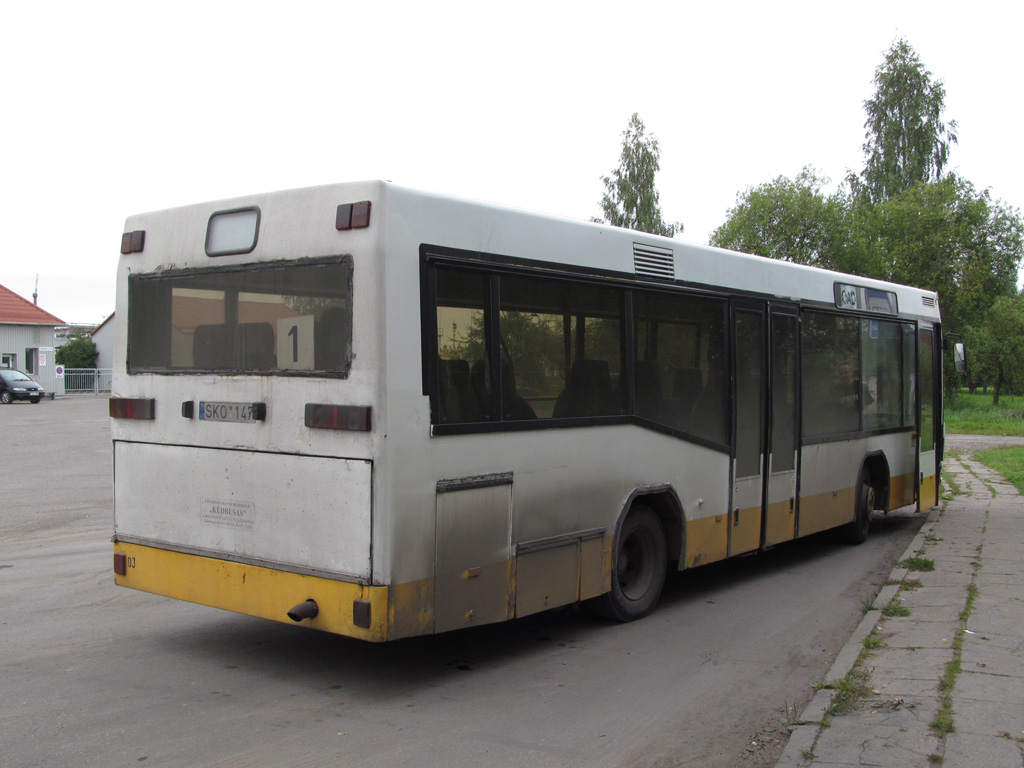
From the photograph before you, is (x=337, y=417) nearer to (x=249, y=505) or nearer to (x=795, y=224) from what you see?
(x=249, y=505)

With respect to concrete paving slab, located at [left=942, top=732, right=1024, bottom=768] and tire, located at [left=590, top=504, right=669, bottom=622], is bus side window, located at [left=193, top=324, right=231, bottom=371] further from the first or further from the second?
concrete paving slab, located at [left=942, top=732, right=1024, bottom=768]

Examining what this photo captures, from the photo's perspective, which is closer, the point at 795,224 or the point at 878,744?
the point at 878,744

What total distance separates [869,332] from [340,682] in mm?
8036

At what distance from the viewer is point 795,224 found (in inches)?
1906

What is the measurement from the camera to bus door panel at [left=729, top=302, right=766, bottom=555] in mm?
8523

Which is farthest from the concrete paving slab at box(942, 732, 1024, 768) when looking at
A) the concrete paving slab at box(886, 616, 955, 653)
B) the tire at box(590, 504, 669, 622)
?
the tire at box(590, 504, 669, 622)

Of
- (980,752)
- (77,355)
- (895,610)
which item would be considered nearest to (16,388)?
(77,355)

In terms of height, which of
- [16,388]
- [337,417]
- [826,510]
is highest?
[16,388]

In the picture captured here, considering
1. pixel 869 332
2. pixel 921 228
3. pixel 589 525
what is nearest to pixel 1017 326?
pixel 921 228

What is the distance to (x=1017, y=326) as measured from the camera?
67.4m

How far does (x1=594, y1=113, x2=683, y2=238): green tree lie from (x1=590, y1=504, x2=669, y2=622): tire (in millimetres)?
47873

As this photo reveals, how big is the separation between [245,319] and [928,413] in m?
10.2

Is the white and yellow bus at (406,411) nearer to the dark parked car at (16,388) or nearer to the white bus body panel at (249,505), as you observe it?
the white bus body panel at (249,505)

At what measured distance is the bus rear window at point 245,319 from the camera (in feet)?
17.7
